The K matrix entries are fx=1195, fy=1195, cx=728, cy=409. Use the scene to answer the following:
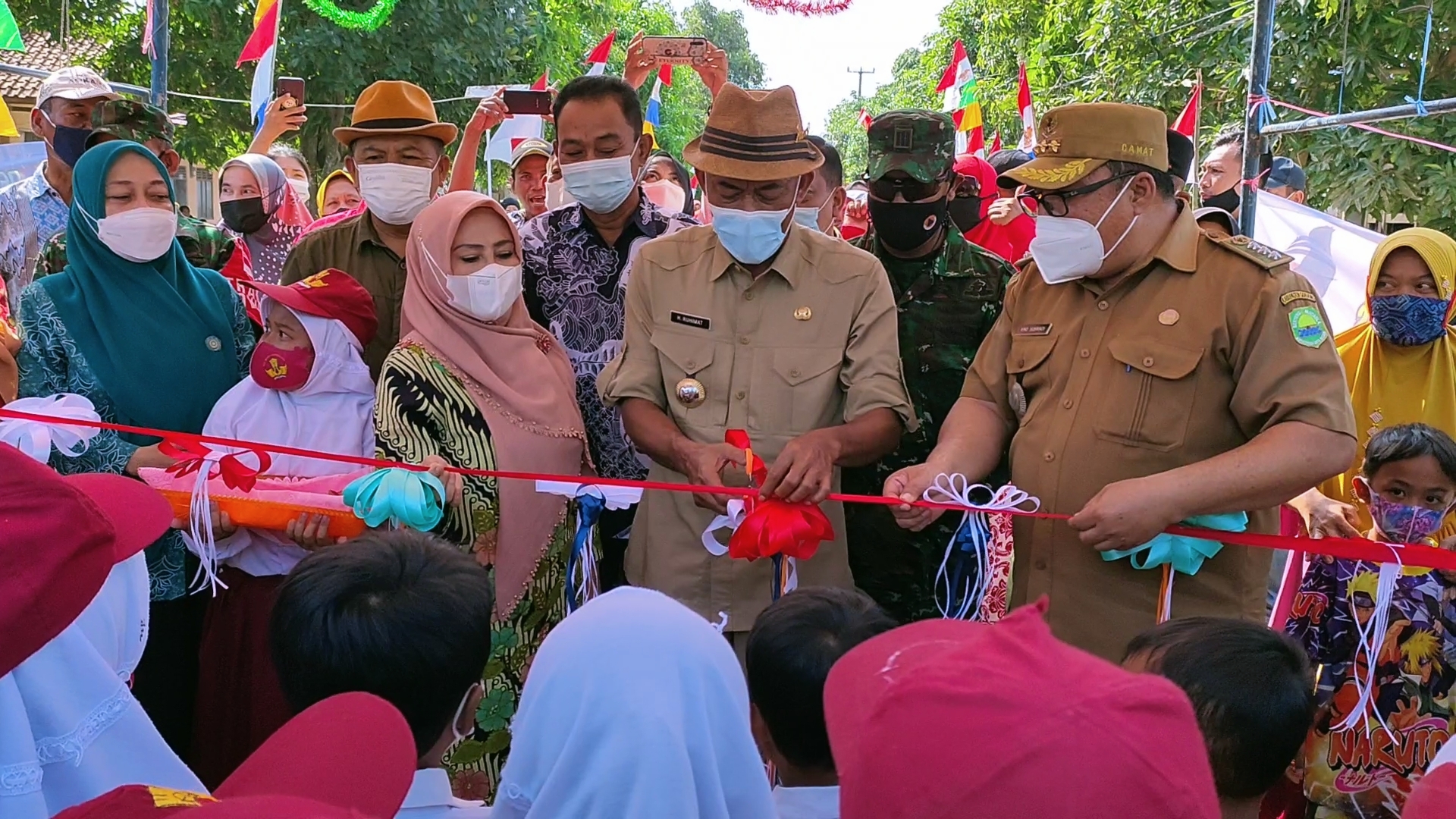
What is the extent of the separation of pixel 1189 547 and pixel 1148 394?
0.40 m

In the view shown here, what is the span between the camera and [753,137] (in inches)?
140

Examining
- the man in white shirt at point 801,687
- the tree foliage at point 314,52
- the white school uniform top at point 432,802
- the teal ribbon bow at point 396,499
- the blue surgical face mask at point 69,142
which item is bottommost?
the white school uniform top at point 432,802

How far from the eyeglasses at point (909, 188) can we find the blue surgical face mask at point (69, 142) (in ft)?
12.0

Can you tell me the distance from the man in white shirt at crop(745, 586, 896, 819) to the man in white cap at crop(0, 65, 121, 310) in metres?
4.46

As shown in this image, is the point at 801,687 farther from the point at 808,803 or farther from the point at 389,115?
the point at 389,115

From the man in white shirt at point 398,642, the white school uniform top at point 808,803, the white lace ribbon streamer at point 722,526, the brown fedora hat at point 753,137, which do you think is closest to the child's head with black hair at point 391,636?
the man in white shirt at point 398,642

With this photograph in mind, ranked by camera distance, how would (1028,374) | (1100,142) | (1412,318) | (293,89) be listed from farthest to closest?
(293,89)
(1412,318)
(1028,374)
(1100,142)

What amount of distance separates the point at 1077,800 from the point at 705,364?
2290 mm

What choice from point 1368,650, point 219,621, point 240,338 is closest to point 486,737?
point 219,621

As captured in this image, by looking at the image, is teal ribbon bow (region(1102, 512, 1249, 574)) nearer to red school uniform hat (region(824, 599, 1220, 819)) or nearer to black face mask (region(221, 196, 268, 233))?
red school uniform hat (region(824, 599, 1220, 819))

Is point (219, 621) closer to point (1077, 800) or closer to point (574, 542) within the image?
point (574, 542)

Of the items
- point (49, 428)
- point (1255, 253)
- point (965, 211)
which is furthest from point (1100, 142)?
point (965, 211)

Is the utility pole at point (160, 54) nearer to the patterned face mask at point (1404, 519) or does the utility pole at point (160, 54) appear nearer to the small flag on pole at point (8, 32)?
the small flag on pole at point (8, 32)

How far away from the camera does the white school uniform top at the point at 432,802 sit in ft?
6.95
